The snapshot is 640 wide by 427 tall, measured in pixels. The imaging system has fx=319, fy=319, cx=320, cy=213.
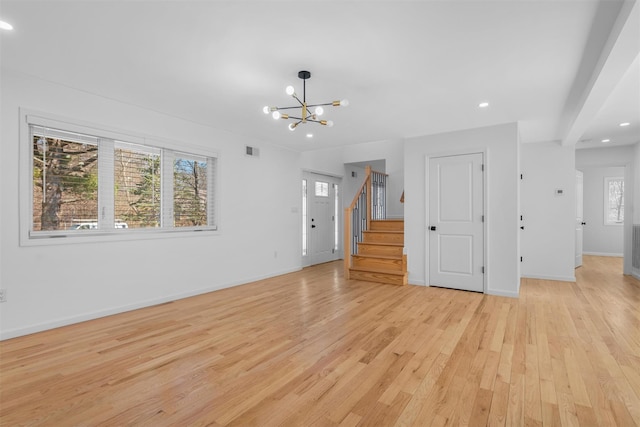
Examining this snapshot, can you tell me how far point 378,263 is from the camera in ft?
18.5

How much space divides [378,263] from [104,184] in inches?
165

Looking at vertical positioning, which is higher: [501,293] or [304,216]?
[304,216]

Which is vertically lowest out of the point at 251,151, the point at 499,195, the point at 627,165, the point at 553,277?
the point at 553,277

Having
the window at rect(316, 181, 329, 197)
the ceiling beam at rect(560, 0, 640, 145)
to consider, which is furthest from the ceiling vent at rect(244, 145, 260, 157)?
the ceiling beam at rect(560, 0, 640, 145)

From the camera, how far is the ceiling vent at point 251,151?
542 cm

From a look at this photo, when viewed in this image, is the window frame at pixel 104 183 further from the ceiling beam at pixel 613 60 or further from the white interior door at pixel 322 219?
the ceiling beam at pixel 613 60

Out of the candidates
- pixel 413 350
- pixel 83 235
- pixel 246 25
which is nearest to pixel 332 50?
pixel 246 25

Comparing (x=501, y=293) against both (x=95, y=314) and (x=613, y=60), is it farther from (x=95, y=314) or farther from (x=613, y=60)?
(x=95, y=314)

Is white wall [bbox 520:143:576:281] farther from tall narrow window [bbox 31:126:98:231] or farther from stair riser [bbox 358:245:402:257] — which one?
tall narrow window [bbox 31:126:98:231]

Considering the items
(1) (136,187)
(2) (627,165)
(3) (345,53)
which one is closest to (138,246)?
(1) (136,187)

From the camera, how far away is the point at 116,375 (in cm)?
231

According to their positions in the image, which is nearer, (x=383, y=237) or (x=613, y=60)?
(x=613, y=60)

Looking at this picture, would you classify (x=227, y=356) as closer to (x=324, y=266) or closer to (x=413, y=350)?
(x=413, y=350)

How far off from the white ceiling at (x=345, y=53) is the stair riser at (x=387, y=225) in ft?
8.55
